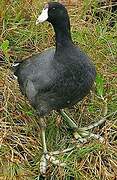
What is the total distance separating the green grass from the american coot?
0.22m

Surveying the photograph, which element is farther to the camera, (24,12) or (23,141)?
(24,12)

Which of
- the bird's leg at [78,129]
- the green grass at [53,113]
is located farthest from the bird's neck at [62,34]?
the bird's leg at [78,129]

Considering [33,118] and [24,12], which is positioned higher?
[24,12]

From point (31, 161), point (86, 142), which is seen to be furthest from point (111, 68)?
point (31, 161)

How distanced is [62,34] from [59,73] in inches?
7.1

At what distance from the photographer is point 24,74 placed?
2.90 m

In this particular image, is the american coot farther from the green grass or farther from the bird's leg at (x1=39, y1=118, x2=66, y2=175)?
the green grass

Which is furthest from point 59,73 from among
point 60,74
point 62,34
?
point 62,34

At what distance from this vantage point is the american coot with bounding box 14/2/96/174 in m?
2.68

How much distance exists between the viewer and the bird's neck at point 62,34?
2697 mm

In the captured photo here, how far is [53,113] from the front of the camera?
3.14 meters

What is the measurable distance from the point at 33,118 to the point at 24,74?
268 mm

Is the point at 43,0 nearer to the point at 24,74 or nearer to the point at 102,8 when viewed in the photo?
the point at 102,8

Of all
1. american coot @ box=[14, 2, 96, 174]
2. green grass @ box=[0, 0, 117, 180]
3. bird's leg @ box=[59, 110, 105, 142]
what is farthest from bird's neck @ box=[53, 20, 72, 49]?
bird's leg @ box=[59, 110, 105, 142]
